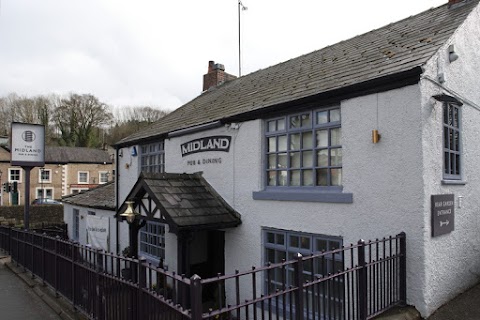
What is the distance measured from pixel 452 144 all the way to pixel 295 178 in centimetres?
289

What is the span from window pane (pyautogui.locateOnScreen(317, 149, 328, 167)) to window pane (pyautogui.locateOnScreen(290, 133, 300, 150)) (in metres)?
0.53

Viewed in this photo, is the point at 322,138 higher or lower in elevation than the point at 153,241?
higher

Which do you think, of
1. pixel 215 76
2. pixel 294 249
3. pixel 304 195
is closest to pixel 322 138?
pixel 304 195

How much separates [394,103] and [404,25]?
4.21m

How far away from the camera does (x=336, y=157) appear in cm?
664

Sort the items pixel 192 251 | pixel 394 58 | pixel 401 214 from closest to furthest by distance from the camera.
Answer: pixel 401 214
pixel 394 58
pixel 192 251

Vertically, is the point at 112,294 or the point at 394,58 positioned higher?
the point at 394,58

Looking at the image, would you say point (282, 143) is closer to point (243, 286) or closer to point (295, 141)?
point (295, 141)

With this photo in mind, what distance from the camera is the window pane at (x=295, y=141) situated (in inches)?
287

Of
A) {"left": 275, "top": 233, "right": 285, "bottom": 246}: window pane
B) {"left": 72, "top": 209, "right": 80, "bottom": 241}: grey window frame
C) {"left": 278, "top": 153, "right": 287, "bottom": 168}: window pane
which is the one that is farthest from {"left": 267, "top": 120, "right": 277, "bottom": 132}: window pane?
{"left": 72, "top": 209, "right": 80, "bottom": 241}: grey window frame

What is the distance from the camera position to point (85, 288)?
6.68 meters

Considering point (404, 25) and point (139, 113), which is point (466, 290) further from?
point (139, 113)

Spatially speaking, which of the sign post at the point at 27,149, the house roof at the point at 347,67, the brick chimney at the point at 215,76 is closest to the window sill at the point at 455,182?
the house roof at the point at 347,67

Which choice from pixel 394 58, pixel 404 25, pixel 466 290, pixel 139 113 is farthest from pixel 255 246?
pixel 139 113
